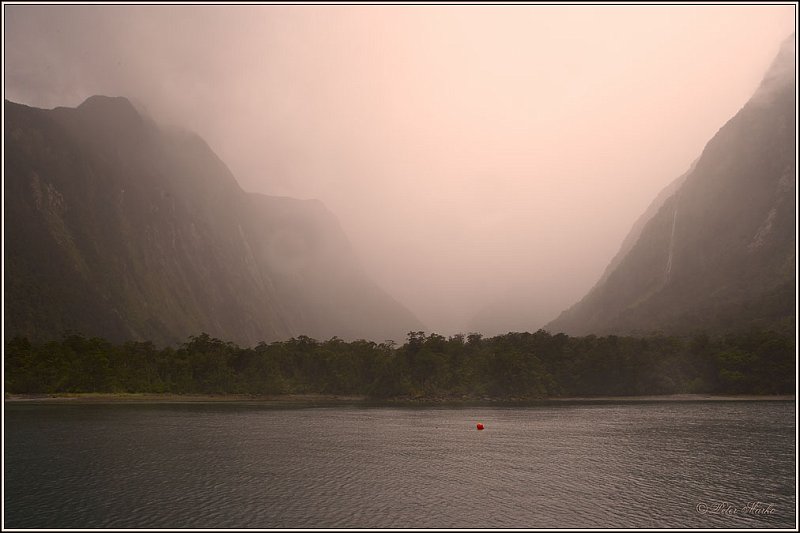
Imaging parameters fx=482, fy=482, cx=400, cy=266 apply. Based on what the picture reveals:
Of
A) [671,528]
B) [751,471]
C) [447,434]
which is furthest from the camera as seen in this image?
[447,434]

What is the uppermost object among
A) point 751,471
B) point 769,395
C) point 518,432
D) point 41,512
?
point 41,512

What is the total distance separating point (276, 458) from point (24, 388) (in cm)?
17335

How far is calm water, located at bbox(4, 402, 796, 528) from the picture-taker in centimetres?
4719

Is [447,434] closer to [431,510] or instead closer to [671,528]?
[431,510]

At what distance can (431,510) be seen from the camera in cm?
4941

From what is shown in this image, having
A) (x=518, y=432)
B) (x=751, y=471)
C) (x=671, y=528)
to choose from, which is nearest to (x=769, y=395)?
(x=518, y=432)

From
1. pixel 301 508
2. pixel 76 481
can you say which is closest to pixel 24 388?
pixel 76 481

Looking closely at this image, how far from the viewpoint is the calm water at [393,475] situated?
155 ft

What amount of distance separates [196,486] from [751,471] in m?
73.2

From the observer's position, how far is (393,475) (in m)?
64.5

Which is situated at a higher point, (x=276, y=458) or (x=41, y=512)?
(x=41, y=512)

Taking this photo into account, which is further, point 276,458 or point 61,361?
point 61,361

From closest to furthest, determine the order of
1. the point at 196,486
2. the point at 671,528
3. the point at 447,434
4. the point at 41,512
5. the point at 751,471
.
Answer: the point at 671,528, the point at 41,512, the point at 196,486, the point at 751,471, the point at 447,434

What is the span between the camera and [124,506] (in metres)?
49.8
